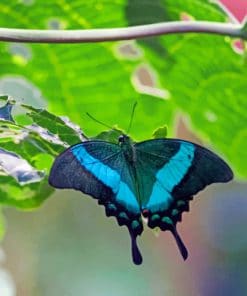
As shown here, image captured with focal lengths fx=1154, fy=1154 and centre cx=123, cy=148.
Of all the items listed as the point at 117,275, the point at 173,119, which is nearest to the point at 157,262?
the point at 117,275

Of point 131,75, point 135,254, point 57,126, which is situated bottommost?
point 135,254

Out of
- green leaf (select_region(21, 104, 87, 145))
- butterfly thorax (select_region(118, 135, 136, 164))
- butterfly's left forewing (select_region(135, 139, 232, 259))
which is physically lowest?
butterfly's left forewing (select_region(135, 139, 232, 259))

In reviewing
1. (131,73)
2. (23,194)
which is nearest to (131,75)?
(131,73)

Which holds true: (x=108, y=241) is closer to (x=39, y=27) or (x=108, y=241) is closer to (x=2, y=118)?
(x=39, y=27)

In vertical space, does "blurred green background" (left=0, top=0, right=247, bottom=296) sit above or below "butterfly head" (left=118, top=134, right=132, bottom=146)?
above

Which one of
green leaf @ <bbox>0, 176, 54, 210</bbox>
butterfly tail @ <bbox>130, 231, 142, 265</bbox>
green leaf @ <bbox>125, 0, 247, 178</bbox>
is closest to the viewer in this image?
butterfly tail @ <bbox>130, 231, 142, 265</bbox>

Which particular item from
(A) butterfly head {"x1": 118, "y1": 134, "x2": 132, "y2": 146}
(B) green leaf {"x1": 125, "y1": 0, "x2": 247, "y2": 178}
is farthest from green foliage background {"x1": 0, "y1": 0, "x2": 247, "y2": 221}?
(A) butterfly head {"x1": 118, "y1": 134, "x2": 132, "y2": 146}

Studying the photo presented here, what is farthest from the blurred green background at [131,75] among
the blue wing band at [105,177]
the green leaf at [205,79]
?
the blue wing band at [105,177]

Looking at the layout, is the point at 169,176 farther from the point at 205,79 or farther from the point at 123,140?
the point at 205,79

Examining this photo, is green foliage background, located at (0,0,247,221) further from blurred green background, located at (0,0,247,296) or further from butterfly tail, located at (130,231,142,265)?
butterfly tail, located at (130,231,142,265)

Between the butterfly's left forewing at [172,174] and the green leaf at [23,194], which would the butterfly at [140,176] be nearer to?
the butterfly's left forewing at [172,174]
